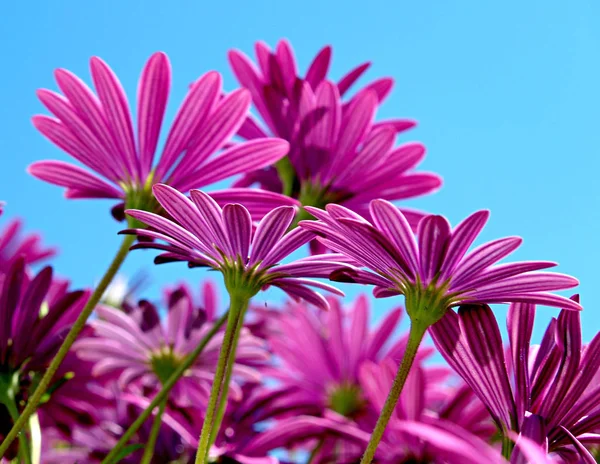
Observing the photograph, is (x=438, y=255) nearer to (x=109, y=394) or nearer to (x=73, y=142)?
(x=73, y=142)

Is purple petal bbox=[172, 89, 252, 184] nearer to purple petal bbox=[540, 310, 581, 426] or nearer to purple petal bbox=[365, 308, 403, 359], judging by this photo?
purple petal bbox=[540, 310, 581, 426]

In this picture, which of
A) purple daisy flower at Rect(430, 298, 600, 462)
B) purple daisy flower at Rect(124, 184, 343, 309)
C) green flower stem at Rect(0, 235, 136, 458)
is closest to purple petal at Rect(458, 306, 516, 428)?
purple daisy flower at Rect(430, 298, 600, 462)

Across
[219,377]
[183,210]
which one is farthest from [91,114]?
[219,377]

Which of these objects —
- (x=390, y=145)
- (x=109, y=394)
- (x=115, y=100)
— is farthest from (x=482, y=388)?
(x=109, y=394)

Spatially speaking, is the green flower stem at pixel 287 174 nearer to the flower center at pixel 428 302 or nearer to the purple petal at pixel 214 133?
the purple petal at pixel 214 133

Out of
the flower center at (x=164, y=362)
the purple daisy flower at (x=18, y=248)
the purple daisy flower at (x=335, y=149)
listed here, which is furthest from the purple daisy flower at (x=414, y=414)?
the purple daisy flower at (x=18, y=248)

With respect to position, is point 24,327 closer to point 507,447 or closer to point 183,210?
point 183,210
